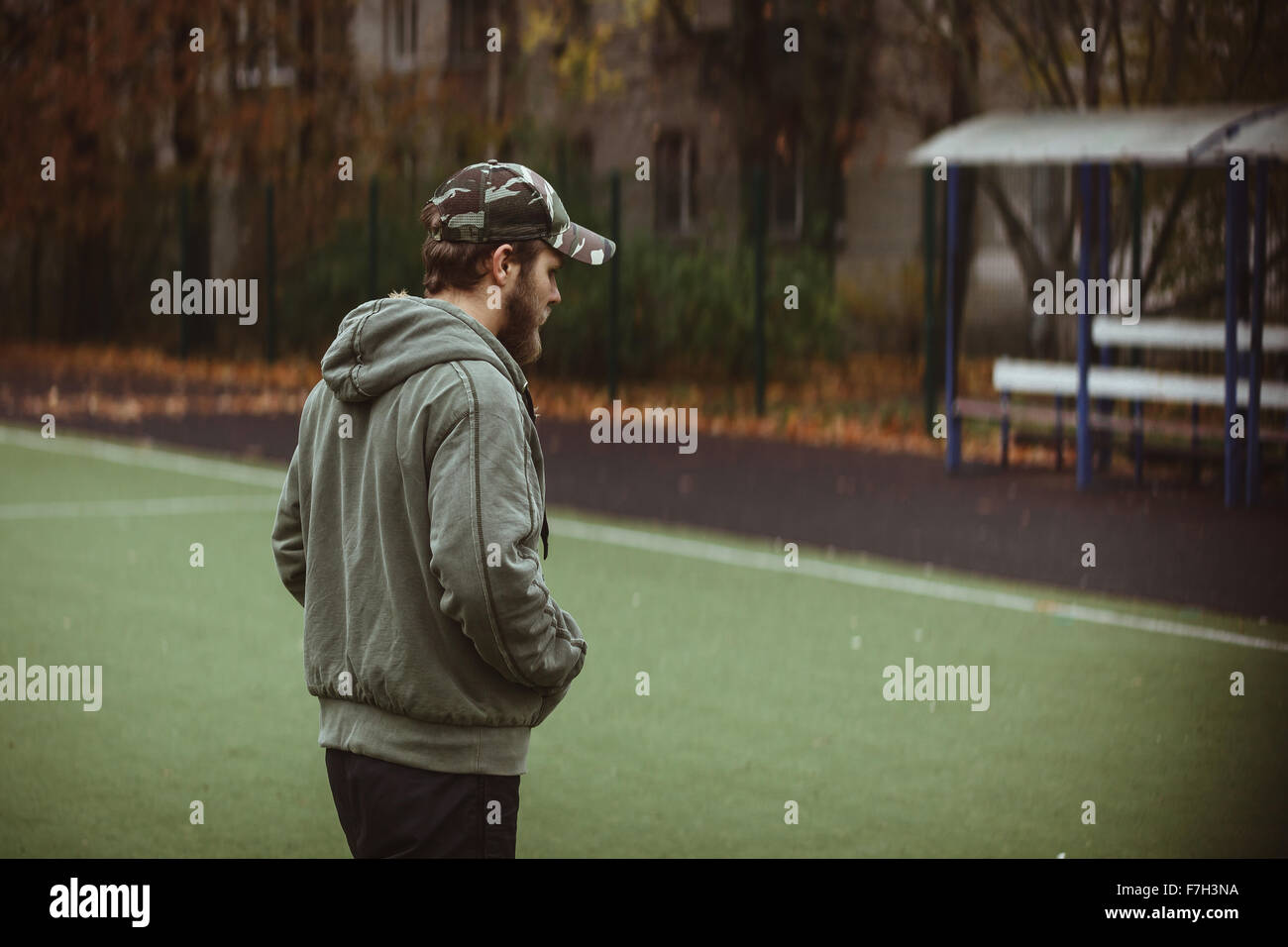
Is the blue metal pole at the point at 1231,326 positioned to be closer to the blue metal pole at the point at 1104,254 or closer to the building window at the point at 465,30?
the blue metal pole at the point at 1104,254

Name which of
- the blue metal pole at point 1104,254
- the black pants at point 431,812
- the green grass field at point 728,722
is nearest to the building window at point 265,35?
the blue metal pole at point 1104,254

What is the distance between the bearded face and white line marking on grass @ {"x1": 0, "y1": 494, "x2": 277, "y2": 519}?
415 inches

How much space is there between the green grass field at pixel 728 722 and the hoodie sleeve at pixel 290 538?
2.21 meters

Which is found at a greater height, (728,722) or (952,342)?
(952,342)

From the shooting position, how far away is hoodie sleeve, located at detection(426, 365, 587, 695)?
3428 mm

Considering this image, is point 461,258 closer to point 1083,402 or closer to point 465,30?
point 1083,402

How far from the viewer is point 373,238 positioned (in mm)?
25484

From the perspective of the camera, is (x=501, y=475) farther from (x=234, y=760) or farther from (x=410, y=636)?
(x=234, y=760)

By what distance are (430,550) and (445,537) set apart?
109 mm

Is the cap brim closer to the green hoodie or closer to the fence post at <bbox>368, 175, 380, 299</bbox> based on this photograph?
the green hoodie

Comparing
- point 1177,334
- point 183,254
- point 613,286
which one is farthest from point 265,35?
point 1177,334

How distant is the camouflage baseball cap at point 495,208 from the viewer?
357 cm

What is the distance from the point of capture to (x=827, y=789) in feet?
22.2

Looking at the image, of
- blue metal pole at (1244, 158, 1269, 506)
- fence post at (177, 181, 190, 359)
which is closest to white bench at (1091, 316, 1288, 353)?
blue metal pole at (1244, 158, 1269, 506)
